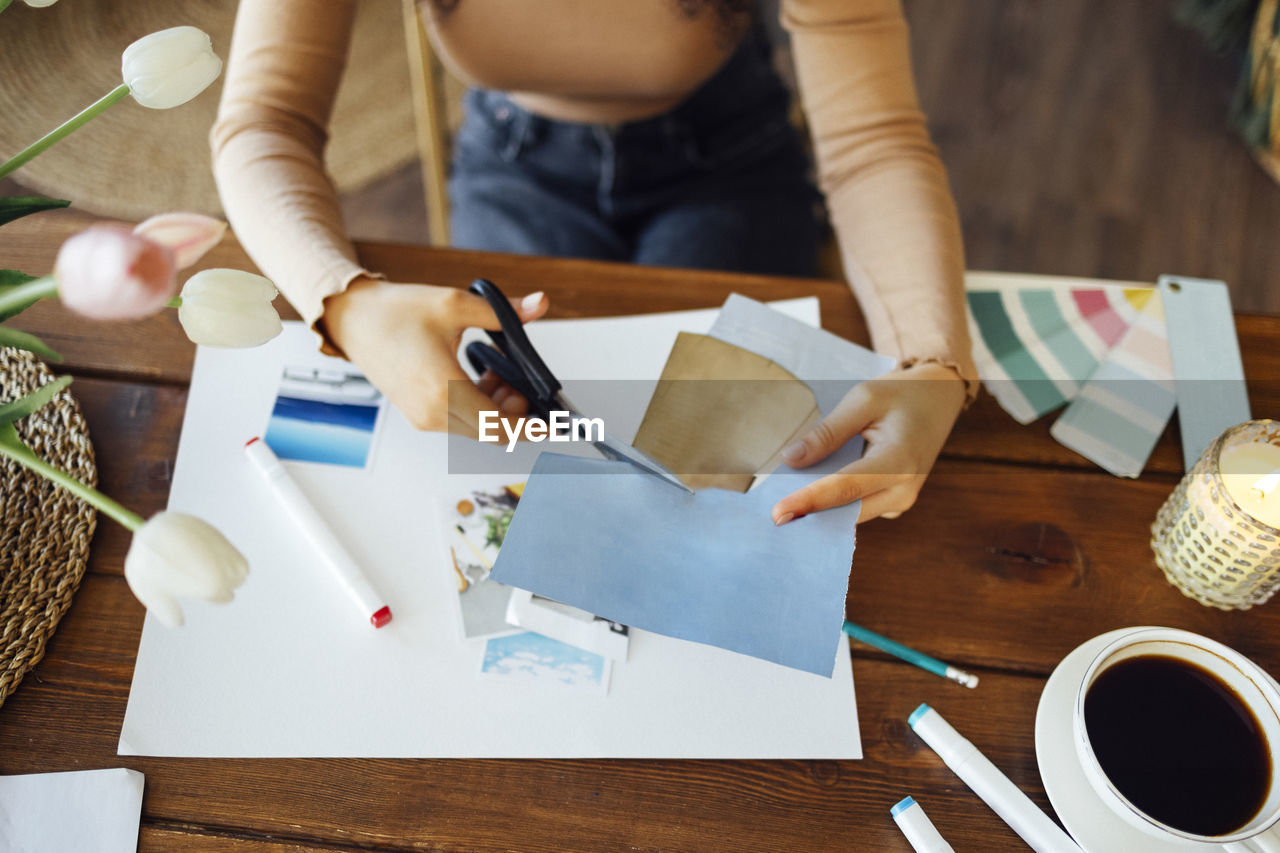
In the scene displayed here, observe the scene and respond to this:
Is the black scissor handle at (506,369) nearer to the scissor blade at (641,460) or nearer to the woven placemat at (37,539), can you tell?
the scissor blade at (641,460)

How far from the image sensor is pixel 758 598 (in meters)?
0.48

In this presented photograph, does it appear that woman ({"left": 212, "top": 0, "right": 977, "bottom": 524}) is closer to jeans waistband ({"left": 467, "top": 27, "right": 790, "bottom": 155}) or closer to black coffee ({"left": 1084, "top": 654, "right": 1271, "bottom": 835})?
jeans waistband ({"left": 467, "top": 27, "right": 790, "bottom": 155})

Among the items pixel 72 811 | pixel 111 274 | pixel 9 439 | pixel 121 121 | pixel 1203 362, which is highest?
pixel 111 274

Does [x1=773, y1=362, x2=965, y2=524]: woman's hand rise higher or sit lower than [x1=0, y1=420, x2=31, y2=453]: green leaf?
lower

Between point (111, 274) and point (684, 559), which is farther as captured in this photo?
point (684, 559)

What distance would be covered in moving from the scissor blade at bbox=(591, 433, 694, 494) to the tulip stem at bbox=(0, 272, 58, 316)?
30cm

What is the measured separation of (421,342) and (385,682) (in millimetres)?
210

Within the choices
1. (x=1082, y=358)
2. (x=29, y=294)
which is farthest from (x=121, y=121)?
(x=1082, y=358)

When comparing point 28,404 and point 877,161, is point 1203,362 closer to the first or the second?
point 877,161

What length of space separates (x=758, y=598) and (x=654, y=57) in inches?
20.9

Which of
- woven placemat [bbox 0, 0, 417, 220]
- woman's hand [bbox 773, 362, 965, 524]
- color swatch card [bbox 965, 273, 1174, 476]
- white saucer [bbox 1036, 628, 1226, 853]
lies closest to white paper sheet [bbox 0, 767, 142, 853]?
woman's hand [bbox 773, 362, 965, 524]

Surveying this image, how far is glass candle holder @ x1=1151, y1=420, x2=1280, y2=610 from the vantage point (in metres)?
0.48

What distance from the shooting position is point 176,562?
0.96 ft

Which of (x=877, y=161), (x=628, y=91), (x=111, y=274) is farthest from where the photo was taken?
(x=628, y=91)
